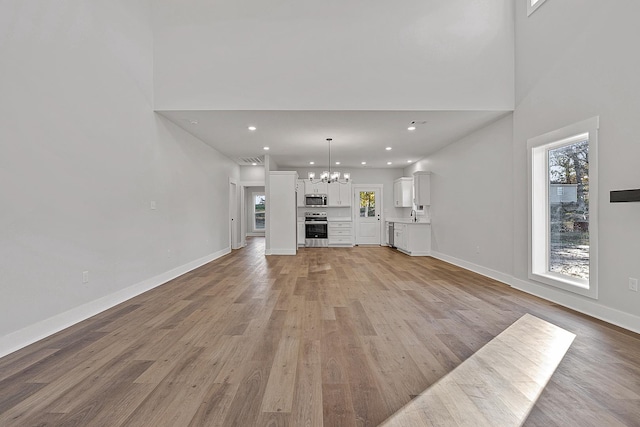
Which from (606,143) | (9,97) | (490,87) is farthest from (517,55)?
(9,97)

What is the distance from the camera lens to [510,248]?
15.8ft

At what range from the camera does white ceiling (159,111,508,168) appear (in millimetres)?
4945

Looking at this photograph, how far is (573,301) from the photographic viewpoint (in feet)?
11.5

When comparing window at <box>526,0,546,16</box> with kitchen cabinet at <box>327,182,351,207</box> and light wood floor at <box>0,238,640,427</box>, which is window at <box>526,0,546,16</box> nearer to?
light wood floor at <box>0,238,640,427</box>

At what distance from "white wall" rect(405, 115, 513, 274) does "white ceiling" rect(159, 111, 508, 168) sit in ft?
0.95

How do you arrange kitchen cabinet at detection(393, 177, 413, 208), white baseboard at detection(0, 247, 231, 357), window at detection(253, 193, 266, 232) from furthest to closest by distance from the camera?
window at detection(253, 193, 266, 232)
kitchen cabinet at detection(393, 177, 413, 208)
white baseboard at detection(0, 247, 231, 357)

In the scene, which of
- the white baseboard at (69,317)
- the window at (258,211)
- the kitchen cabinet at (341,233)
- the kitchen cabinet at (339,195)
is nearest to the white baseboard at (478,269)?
the kitchen cabinet at (341,233)

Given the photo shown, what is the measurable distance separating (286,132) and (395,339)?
14.7ft

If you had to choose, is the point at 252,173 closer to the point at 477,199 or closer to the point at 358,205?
the point at 358,205

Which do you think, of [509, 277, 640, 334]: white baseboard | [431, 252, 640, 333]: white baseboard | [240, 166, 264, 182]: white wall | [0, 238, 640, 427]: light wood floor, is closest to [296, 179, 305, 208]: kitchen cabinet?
[240, 166, 264, 182]: white wall

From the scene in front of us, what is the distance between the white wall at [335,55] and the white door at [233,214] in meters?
4.33

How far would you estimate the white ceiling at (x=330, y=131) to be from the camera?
4945 millimetres

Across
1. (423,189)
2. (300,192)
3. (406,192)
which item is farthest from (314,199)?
(423,189)

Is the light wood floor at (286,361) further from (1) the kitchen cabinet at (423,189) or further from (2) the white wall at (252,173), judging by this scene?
(2) the white wall at (252,173)
